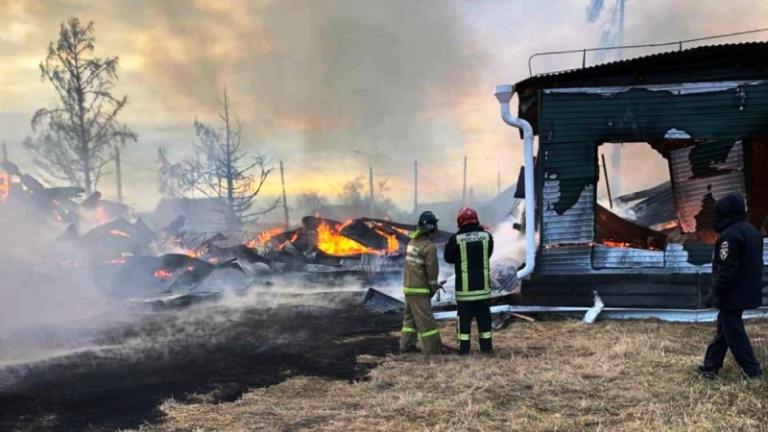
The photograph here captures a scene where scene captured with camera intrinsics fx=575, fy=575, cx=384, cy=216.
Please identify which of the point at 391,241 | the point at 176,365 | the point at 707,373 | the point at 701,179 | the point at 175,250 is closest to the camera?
the point at 707,373

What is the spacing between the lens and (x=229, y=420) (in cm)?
491

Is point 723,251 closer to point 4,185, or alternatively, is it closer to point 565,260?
point 565,260

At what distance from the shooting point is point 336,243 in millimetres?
18062

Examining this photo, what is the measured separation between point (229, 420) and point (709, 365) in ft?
14.8

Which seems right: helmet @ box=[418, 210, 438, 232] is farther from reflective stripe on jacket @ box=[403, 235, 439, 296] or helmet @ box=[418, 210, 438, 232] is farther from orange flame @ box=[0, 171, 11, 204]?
orange flame @ box=[0, 171, 11, 204]

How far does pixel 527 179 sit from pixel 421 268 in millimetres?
3404

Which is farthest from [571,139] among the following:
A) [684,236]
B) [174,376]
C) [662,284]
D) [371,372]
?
[174,376]

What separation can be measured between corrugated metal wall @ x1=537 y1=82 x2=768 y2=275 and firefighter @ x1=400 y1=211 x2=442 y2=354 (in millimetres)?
3136

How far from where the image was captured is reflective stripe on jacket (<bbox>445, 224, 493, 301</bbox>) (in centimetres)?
716

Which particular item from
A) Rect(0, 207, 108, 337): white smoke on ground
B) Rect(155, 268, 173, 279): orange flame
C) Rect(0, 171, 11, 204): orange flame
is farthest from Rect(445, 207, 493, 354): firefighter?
Rect(155, 268, 173, 279): orange flame

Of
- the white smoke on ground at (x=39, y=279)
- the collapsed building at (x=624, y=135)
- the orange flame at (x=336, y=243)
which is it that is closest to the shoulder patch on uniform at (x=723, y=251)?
the collapsed building at (x=624, y=135)

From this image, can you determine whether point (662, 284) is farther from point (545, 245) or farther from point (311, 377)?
point (311, 377)

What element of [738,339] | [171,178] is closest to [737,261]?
[738,339]

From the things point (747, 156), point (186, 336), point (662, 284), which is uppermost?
point (747, 156)
